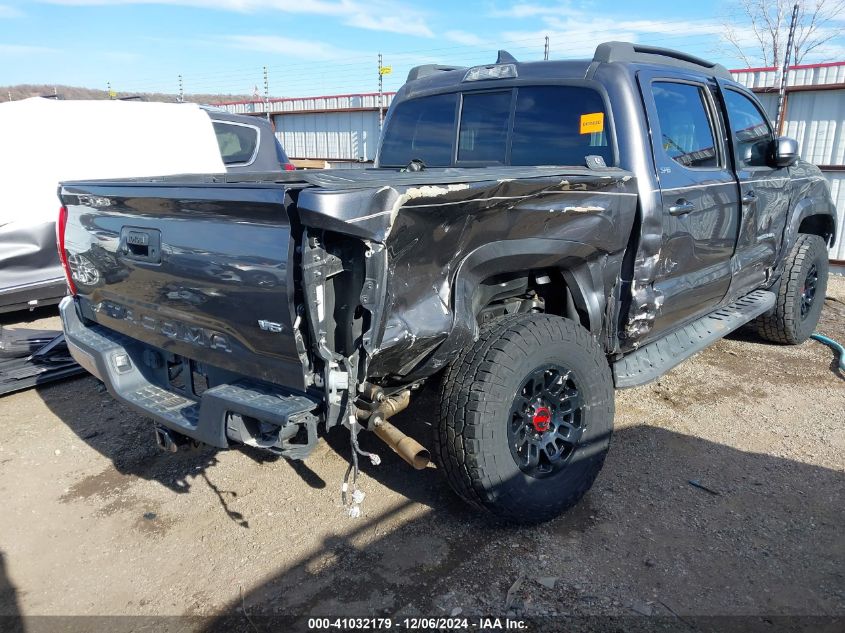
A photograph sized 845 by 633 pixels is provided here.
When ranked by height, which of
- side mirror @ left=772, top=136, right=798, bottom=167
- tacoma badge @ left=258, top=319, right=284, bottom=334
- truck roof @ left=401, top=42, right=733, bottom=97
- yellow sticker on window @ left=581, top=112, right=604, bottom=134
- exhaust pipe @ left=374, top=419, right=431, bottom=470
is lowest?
exhaust pipe @ left=374, top=419, right=431, bottom=470

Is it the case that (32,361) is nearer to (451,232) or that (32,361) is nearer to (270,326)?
(270,326)

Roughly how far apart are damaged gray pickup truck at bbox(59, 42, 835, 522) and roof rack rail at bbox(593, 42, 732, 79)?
2 centimetres

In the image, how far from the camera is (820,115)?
360 inches

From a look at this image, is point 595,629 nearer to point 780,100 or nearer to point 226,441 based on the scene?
point 226,441

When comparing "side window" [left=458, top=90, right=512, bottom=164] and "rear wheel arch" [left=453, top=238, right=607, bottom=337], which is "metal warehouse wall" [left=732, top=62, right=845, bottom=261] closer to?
"side window" [left=458, top=90, right=512, bottom=164]

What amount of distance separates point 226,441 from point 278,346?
1.46 ft

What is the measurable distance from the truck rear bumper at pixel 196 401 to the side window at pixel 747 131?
3483mm

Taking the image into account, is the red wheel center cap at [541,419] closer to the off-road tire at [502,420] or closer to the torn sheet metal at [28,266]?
the off-road tire at [502,420]

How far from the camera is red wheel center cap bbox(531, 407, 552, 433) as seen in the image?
9.52 feet

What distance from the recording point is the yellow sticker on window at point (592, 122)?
3.38 meters

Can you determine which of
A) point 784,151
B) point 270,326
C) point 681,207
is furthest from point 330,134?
point 270,326

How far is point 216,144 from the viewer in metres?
7.49

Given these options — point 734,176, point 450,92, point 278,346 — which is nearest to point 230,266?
point 278,346

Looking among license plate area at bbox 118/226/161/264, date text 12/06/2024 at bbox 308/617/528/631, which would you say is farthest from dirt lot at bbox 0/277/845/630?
license plate area at bbox 118/226/161/264
